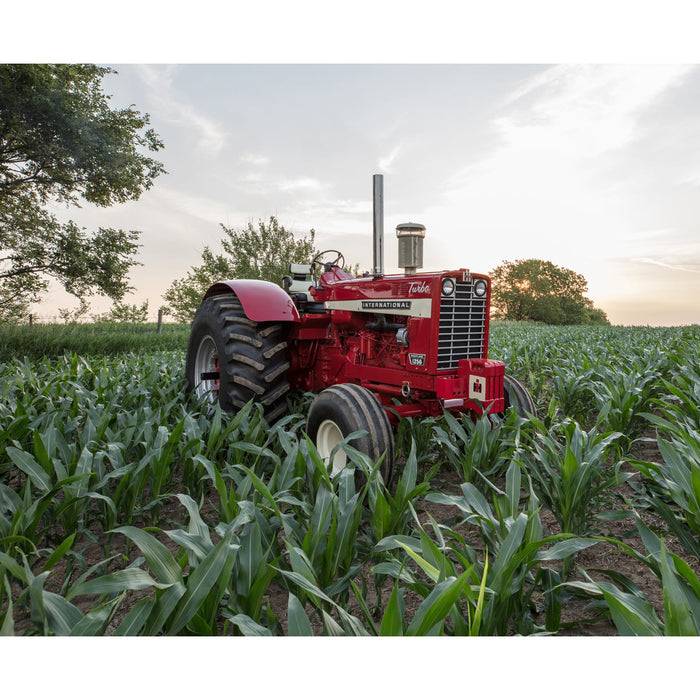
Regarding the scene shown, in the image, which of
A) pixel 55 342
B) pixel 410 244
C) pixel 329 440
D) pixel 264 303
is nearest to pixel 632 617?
pixel 329 440

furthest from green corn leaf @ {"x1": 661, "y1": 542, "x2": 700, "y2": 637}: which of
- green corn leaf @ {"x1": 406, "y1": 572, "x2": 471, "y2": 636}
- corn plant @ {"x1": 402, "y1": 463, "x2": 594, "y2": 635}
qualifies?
green corn leaf @ {"x1": 406, "y1": 572, "x2": 471, "y2": 636}

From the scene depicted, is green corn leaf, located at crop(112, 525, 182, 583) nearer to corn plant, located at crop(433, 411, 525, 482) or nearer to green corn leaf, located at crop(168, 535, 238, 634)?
green corn leaf, located at crop(168, 535, 238, 634)

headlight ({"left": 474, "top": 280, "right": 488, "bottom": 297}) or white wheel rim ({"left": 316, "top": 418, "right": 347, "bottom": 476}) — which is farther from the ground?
headlight ({"left": 474, "top": 280, "right": 488, "bottom": 297})

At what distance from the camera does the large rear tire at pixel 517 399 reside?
3197 millimetres

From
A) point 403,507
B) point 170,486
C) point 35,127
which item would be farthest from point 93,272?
point 403,507

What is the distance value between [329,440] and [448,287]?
1.20 meters

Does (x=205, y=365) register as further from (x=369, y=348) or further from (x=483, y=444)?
(x=483, y=444)

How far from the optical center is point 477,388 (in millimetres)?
2850

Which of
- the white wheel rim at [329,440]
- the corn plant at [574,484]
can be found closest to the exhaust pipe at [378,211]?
the white wheel rim at [329,440]

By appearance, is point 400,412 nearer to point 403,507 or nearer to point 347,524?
point 403,507

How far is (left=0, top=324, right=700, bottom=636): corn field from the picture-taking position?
1380 mm

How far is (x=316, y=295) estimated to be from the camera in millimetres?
3824

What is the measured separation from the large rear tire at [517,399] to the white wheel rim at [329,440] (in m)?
1.16

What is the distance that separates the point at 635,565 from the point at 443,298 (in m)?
1.63
